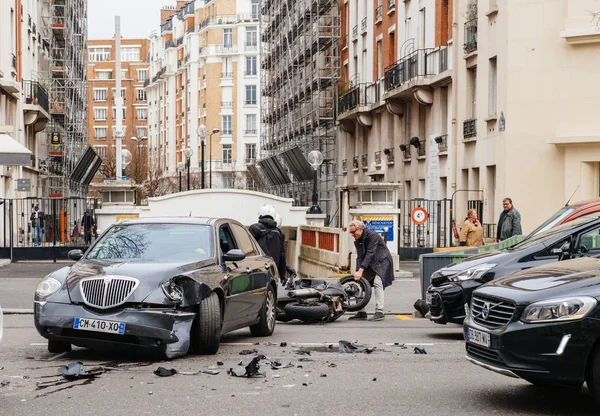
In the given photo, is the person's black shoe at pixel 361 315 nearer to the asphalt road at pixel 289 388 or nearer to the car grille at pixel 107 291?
the asphalt road at pixel 289 388

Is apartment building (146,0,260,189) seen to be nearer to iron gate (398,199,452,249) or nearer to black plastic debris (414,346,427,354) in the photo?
iron gate (398,199,452,249)

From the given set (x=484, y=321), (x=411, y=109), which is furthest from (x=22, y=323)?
(x=411, y=109)

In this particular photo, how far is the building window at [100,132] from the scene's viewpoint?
15000 cm

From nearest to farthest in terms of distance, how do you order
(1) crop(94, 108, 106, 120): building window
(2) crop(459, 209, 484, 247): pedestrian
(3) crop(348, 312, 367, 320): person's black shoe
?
(3) crop(348, 312, 367, 320): person's black shoe < (2) crop(459, 209, 484, 247): pedestrian < (1) crop(94, 108, 106, 120): building window

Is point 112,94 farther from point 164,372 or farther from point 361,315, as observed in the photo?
point 164,372

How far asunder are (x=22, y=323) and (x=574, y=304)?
10.5 m

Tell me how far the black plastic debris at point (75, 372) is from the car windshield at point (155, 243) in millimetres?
1985

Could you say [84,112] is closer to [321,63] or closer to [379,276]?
[321,63]

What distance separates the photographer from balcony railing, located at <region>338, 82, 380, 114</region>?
48.1 m

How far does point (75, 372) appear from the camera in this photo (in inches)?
403

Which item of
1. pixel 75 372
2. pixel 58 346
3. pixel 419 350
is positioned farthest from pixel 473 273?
pixel 75 372

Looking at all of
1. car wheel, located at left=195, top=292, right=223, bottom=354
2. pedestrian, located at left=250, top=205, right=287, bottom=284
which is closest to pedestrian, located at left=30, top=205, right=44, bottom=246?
pedestrian, located at left=250, top=205, right=287, bottom=284

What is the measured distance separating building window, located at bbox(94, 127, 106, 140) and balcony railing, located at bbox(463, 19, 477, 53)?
120 meters

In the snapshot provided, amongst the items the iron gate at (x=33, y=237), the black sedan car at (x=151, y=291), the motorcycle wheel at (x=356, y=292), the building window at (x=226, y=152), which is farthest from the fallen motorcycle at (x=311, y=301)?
the building window at (x=226, y=152)
